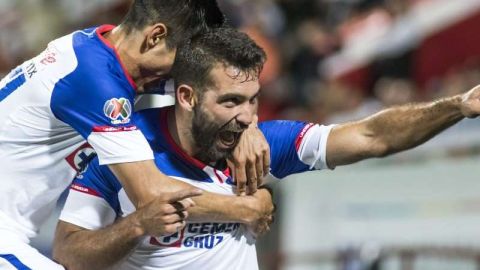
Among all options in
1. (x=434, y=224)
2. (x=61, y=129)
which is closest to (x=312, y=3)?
(x=434, y=224)

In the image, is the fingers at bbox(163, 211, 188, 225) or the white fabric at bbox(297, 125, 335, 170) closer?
the fingers at bbox(163, 211, 188, 225)

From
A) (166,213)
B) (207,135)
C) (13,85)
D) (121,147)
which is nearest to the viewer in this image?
(166,213)

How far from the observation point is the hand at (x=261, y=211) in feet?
18.6

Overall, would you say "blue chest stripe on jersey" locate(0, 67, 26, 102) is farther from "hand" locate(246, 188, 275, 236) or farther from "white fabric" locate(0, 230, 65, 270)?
"hand" locate(246, 188, 275, 236)

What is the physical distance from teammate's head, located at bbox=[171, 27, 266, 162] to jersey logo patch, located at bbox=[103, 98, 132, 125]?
250mm

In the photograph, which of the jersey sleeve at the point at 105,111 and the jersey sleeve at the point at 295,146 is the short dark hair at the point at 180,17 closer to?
the jersey sleeve at the point at 105,111

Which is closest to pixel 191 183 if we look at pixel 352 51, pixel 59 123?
pixel 59 123

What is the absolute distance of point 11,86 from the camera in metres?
5.98

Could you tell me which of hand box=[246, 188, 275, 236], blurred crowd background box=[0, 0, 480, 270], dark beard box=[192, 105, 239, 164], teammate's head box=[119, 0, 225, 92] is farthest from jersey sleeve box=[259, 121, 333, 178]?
blurred crowd background box=[0, 0, 480, 270]

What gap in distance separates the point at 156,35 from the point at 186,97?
0.32 metres

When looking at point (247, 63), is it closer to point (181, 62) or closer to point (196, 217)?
point (181, 62)

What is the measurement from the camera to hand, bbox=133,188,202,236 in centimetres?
528

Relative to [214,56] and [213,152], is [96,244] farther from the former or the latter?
[214,56]

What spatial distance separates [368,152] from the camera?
5.73 m
